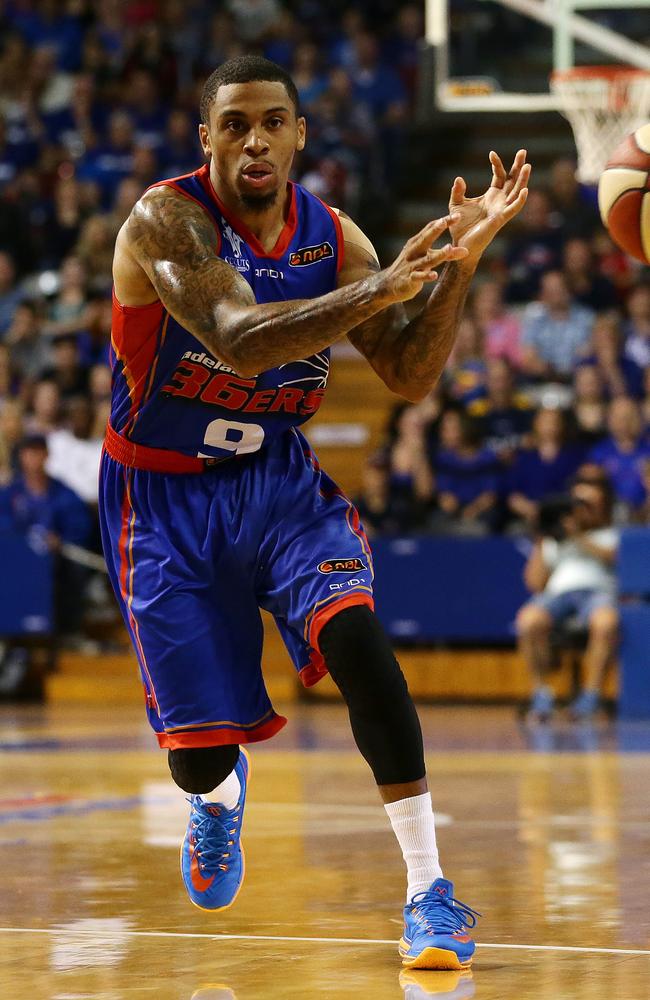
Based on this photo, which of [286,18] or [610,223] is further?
[286,18]

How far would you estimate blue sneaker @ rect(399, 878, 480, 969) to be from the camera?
3826 millimetres

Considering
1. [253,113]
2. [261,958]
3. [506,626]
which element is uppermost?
[253,113]

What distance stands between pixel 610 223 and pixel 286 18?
43.1ft

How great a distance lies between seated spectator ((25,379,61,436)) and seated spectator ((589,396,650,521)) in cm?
465

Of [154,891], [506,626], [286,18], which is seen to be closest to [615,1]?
[506,626]

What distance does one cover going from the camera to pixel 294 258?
171 inches

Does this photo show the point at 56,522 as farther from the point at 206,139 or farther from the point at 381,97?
the point at 206,139

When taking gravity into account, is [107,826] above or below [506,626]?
above

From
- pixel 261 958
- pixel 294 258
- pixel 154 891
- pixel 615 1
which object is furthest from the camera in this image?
pixel 615 1

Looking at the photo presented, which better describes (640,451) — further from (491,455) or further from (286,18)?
(286,18)

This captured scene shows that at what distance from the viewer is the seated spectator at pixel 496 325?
46.0ft

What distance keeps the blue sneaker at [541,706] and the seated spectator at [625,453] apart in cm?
165

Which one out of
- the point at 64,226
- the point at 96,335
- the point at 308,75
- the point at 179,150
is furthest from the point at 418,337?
the point at 308,75

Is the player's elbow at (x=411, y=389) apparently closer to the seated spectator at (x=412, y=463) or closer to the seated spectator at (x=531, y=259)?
the seated spectator at (x=412, y=463)
